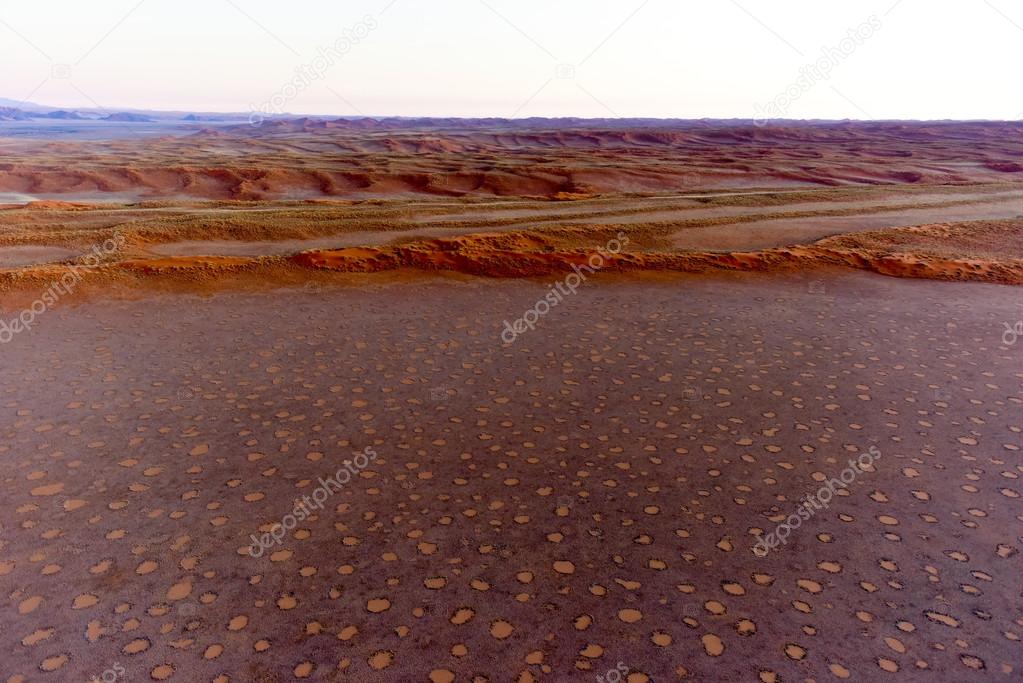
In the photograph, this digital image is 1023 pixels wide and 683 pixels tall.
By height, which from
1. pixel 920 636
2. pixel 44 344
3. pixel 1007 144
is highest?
pixel 1007 144

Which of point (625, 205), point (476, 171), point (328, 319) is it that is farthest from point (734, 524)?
point (476, 171)

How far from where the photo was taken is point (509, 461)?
8164 mm

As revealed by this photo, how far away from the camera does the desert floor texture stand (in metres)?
5.23

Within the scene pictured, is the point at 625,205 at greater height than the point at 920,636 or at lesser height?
greater

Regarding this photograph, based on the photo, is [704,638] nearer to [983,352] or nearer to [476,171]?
[983,352]

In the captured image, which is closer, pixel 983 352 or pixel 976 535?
pixel 976 535

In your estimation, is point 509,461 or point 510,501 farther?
point 509,461

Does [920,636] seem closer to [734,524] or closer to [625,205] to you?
[734,524]

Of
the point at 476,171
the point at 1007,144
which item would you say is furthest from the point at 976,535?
the point at 1007,144

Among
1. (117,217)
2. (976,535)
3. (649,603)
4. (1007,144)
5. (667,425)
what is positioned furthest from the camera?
(1007,144)

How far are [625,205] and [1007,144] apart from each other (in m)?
90.6

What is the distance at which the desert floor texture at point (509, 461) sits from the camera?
17.2ft

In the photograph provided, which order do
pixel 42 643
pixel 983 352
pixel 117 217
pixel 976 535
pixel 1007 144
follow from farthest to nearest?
1. pixel 1007 144
2. pixel 117 217
3. pixel 983 352
4. pixel 976 535
5. pixel 42 643

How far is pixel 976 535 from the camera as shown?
21.6ft
